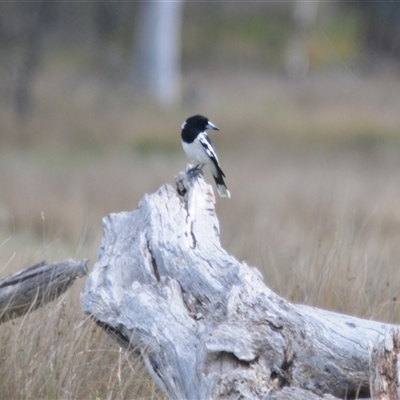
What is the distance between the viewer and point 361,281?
4.62 meters

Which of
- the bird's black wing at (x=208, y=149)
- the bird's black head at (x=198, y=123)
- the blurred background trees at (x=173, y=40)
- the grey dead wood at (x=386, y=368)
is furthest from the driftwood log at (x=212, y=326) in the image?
the blurred background trees at (x=173, y=40)

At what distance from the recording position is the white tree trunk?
2491 cm

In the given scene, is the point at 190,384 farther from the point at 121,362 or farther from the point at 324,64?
the point at 324,64

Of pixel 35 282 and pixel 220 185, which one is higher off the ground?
pixel 220 185

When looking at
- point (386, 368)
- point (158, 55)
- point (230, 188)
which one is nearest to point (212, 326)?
point (386, 368)

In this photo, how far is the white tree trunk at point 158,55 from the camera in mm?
24906

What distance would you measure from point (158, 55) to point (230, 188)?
1561 cm

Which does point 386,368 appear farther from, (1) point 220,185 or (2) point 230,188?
(2) point 230,188

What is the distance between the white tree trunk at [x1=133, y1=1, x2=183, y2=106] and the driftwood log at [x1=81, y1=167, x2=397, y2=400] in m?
21.1

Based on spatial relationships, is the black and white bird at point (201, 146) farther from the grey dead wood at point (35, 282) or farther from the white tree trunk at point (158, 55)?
the white tree trunk at point (158, 55)

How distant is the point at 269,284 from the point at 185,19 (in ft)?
103

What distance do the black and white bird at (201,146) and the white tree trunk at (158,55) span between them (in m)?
19.6

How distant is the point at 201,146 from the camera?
15.5 feet

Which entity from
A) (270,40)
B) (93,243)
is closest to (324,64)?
(270,40)
